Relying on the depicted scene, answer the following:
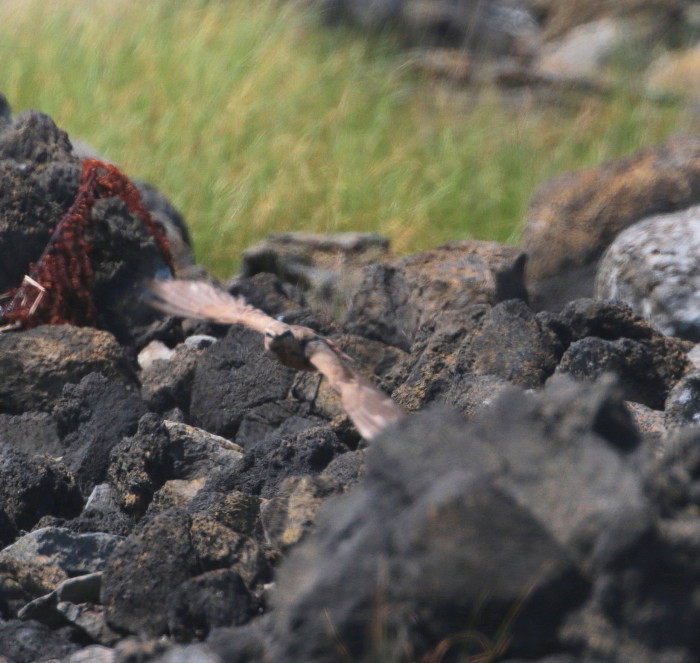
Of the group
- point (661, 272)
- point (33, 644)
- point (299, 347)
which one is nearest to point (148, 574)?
point (33, 644)

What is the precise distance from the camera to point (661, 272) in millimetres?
4285

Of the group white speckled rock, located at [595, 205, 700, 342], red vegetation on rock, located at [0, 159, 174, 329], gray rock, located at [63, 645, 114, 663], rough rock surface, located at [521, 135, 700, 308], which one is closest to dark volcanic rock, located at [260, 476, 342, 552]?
gray rock, located at [63, 645, 114, 663]

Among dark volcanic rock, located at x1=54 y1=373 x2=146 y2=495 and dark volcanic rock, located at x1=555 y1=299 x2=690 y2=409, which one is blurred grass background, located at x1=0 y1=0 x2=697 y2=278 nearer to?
dark volcanic rock, located at x1=54 y1=373 x2=146 y2=495

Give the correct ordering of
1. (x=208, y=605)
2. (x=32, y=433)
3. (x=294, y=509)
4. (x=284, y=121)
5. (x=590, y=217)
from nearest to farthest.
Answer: (x=208, y=605), (x=294, y=509), (x=32, y=433), (x=590, y=217), (x=284, y=121)

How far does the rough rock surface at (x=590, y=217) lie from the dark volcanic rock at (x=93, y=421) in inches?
83.6

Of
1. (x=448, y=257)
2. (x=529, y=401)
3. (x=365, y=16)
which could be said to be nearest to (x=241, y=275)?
(x=448, y=257)

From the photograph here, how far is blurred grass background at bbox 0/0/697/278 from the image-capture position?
20.7 ft

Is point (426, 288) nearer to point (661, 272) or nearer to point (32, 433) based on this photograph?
point (661, 272)

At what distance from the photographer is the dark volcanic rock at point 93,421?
10.7ft

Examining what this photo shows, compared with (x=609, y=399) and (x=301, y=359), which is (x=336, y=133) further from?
(x=609, y=399)

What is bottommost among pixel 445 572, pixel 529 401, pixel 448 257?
pixel 448 257

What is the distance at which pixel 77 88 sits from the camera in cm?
710

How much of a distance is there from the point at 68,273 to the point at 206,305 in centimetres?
82

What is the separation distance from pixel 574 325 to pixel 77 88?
4.48 metres
